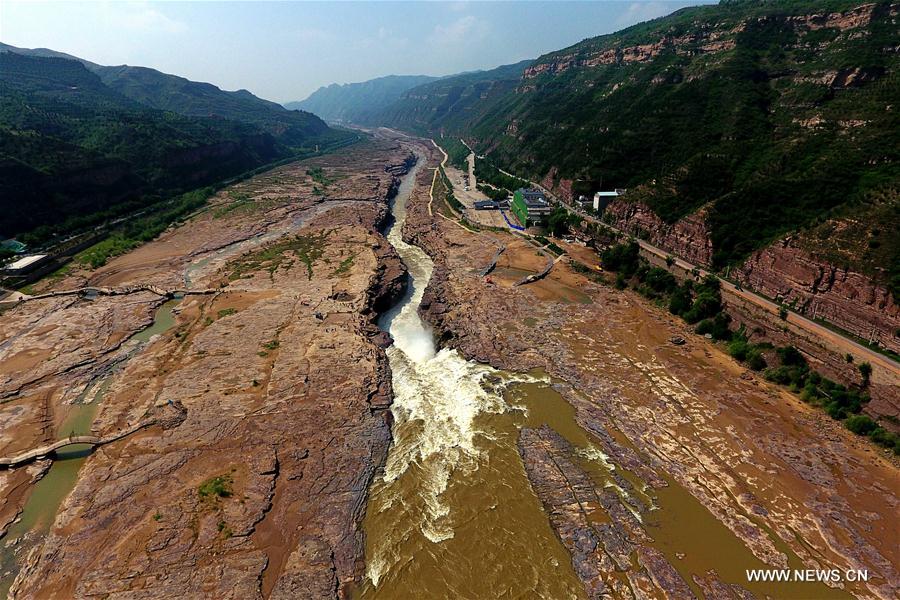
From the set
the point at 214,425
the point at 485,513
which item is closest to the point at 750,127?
the point at 485,513

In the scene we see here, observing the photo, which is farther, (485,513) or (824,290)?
(824,290)

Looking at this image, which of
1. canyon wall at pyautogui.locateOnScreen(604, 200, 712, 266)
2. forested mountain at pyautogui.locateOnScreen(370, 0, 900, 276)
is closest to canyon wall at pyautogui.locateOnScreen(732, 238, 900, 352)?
forested mountain at pyautogui.locateOnScreen(370, 0, 900, 276)

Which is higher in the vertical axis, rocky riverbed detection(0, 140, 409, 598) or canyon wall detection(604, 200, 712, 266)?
canyon wall detection(604, 200, 712, 266)

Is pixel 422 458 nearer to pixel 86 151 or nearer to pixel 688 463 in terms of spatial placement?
pixel 688 463

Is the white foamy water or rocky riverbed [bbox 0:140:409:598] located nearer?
rocky riverbed [bbox 0:140:409:598]

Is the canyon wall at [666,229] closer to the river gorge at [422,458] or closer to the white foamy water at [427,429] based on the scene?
the river gorge at [422,458]

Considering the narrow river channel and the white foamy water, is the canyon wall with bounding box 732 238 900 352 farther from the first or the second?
the narrow river channel

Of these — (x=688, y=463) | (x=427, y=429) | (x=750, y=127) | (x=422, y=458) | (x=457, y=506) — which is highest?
(x=750, y=127)
